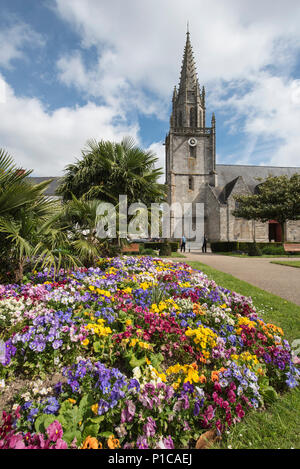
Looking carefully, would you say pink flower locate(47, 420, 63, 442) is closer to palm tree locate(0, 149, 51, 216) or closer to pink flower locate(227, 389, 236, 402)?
pink flower locate(227, 389, 236, 402)

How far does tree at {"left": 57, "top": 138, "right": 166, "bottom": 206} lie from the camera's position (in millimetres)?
7301

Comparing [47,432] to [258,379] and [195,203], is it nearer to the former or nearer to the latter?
[258,379]

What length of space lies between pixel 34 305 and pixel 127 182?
513 centimetres

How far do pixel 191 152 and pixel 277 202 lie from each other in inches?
659

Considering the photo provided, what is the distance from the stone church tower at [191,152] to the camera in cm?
3316

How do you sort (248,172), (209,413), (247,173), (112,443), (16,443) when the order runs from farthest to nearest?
(248,172)
(247,173)
(209,413)
(112,443)
(16,443)

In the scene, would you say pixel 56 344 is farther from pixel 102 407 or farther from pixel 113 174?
pixel 113 174

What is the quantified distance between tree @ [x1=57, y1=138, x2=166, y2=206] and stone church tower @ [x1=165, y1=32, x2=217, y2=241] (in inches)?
988

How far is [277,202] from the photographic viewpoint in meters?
20.6

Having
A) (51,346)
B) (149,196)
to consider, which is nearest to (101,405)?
(51,346)

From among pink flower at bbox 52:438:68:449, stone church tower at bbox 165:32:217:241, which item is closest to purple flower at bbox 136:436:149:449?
pink flower at bbox 52:438:68:449

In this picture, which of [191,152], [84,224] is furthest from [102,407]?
[191,152]
